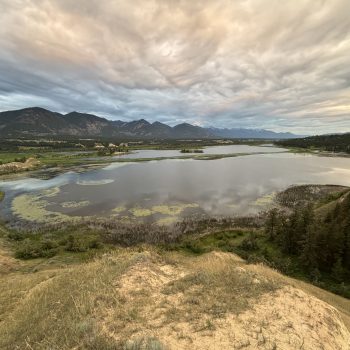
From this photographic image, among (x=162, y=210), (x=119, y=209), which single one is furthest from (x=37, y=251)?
(x=162, y=210)

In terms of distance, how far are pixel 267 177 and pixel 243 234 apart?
4714 cm

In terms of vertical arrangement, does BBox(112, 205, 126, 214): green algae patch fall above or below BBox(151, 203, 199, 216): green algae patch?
below

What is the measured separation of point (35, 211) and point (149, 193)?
24405 millimetres

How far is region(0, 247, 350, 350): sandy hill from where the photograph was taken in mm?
9852

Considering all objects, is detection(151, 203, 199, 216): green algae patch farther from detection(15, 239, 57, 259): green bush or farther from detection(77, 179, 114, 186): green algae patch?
detection(77, 179, 114, 186): green algae patch

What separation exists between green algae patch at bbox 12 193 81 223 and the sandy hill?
28046mm

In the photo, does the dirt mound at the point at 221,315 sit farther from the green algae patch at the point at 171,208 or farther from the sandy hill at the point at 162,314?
the green algae patch at the point at 171,208

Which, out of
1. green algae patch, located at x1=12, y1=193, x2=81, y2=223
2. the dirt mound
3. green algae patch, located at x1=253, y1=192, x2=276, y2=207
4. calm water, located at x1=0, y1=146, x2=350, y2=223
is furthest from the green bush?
green algae patch, located at x1=253, y1=192, x2=276, y2=207

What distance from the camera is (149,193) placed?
196 feet

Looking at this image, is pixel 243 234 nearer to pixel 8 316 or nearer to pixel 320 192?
pixel 8 316

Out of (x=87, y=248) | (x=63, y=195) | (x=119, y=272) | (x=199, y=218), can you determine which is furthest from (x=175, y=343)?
(x=63, y=195)

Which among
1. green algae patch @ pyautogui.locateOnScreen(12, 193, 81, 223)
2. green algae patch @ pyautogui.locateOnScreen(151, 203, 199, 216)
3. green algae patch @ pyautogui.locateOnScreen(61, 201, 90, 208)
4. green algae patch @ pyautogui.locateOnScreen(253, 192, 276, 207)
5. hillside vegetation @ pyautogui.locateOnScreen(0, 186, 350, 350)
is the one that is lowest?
green algae patch @ pyautogui.locateOnScreen(12, 193, 81, 223)

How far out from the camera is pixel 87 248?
3048 centimetres

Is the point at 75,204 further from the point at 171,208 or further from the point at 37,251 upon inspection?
the point at 37,251
